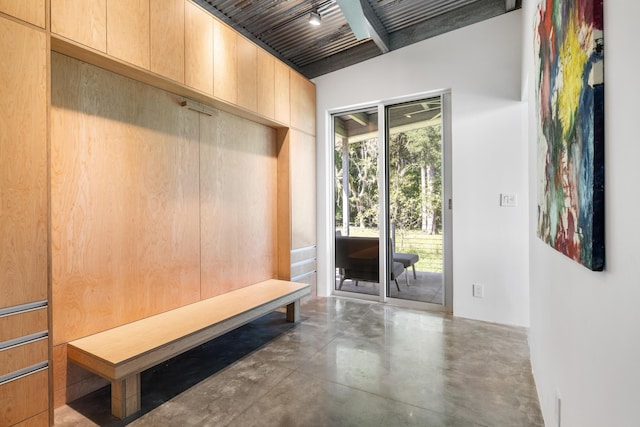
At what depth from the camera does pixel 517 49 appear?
10.5 ft

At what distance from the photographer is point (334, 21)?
3543 mm

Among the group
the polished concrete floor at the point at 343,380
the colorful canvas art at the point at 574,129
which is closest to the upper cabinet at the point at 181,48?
the polished concrete floor at the point at 343,380

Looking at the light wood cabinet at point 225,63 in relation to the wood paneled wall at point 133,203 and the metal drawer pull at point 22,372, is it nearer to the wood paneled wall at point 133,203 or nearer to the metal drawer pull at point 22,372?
the wood paneled wall at point 133,203

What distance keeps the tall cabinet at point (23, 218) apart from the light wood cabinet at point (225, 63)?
48.8 inches

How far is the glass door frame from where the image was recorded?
11.9 ft

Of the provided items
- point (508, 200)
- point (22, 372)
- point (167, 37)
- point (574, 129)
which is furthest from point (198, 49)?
point (508, 200)

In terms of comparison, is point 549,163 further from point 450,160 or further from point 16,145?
point 16,145

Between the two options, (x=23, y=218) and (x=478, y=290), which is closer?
(x=23, y=218)

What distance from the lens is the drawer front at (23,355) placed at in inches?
62.4

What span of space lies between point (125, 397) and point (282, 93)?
3.13m

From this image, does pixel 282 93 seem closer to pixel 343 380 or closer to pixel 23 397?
pixel 343 380

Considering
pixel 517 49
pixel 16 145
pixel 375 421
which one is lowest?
pixel 375 421

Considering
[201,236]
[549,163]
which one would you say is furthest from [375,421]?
[201,236]

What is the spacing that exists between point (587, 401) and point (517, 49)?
3355mm
